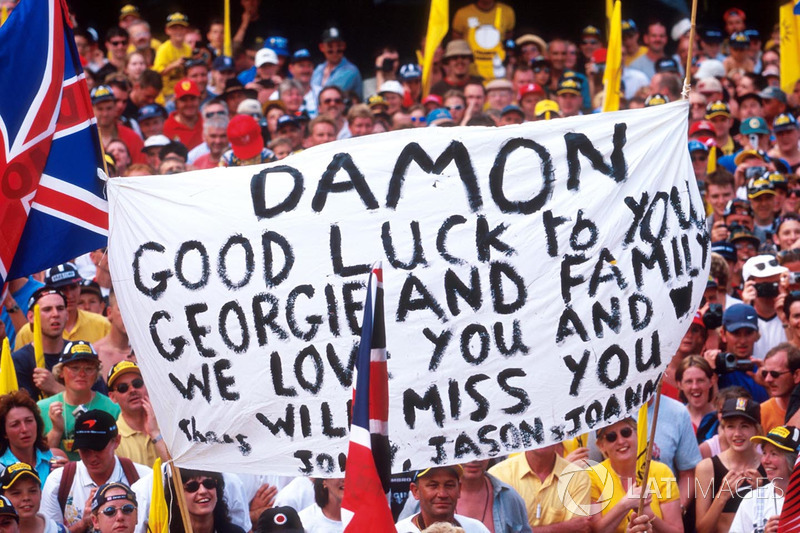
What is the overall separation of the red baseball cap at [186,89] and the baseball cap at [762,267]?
5.05 meters

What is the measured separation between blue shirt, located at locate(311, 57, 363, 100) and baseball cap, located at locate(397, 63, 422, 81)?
425 millimetres

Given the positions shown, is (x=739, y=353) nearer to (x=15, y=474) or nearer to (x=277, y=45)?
(x=15, y=474)

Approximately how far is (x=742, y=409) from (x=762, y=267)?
2.14 m

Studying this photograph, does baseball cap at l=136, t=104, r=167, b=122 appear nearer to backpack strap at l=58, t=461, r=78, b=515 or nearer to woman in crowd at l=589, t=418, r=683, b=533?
backpack strap at l=58, t=461, r=78, b=515

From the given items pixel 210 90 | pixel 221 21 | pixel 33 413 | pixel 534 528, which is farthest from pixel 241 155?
pixel 221 21

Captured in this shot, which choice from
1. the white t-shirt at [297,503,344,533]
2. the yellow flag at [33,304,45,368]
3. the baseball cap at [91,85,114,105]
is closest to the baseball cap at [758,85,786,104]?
the baseball cap at [91,85,114,105]

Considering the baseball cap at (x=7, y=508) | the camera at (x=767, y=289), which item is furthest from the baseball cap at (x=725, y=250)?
the baseball cap at (x=7, y=508)

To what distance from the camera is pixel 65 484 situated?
6.91 metres

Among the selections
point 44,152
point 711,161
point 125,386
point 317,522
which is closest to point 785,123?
point 711,161

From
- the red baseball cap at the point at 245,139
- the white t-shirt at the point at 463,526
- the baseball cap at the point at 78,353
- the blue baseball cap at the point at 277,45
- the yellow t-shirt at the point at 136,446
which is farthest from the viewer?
the blue baseball cap at the point at 277,45

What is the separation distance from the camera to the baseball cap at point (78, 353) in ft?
25.1

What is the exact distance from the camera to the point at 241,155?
10.5 meters

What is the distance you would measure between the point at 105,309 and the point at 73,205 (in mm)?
3733

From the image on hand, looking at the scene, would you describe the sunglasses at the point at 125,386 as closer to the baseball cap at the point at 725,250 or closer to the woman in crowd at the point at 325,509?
the woman in crowd at the point at 325,509
